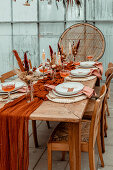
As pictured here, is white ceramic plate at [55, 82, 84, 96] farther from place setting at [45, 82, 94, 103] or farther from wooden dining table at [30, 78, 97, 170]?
wooden dining table at [30, 78, 97, 170]

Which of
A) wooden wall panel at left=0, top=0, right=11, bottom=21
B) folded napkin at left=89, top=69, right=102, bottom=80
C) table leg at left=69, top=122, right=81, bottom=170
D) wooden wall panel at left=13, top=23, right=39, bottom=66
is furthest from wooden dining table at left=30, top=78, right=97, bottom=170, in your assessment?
wooden wall panel at left=0, top=0, right=11, bottom=21

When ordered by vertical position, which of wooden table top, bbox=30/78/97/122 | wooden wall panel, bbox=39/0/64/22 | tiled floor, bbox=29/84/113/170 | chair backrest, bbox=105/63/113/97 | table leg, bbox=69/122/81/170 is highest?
wooden wall panel, bbox=39/0/64/22

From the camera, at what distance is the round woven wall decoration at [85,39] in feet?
16.7

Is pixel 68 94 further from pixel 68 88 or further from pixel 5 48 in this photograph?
pixel 5 48

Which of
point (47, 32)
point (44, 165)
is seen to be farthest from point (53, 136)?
point (47, 32)

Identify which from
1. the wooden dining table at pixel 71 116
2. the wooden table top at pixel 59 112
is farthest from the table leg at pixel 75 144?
the wooden table top at pixel 59 112

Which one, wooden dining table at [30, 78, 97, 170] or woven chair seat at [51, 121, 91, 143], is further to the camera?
woven chair seat at [51, 121, 91, 143]

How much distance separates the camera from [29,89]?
1985 millimetres

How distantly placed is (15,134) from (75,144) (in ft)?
1.40

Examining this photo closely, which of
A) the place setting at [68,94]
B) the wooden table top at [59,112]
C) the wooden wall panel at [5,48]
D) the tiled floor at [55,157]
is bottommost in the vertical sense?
the tiled floor at [55,157]

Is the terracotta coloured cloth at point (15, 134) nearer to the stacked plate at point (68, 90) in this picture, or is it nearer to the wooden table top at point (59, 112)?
the wooden table top at point (59, 112)

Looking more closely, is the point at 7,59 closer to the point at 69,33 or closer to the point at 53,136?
the point at 69,33

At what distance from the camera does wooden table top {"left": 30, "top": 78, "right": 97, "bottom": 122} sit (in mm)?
1615

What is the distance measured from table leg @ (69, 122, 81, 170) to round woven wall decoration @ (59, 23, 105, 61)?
342cm
